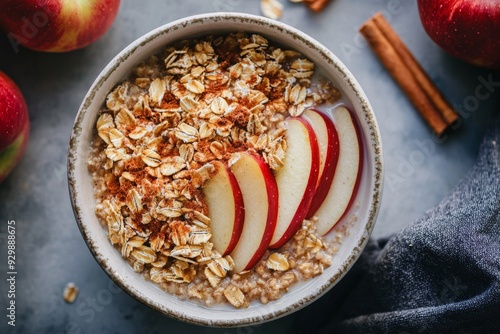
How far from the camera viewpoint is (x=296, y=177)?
1.07 m

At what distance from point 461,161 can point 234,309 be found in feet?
1.83

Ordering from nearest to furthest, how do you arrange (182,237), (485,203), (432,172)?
(182,237)
(485,203)
(432,172)

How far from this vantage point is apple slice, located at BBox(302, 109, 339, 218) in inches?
42.5

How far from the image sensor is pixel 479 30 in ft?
3.73

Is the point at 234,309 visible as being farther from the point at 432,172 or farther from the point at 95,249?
the point at 432,172

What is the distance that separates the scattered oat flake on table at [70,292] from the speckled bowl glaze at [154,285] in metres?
0.23

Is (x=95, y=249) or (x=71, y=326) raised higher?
(x=95, y=249)

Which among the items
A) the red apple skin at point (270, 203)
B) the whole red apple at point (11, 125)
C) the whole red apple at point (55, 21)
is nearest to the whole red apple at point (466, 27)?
the red apple skin at point (270, 203)

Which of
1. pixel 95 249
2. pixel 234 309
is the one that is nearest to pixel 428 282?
pixel 234 309

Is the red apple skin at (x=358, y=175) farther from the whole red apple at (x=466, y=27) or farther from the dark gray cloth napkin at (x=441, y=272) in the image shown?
the whole red apple at (x=466, y=27)

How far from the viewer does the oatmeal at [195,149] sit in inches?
41.9

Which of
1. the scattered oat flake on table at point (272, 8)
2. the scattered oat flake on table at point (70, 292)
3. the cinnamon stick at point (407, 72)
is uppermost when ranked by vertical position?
the cinnamon stick at point (407, 72)

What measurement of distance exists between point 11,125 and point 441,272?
32.8 inches

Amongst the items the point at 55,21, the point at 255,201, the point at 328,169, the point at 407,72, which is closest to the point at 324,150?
the point at 328,169
